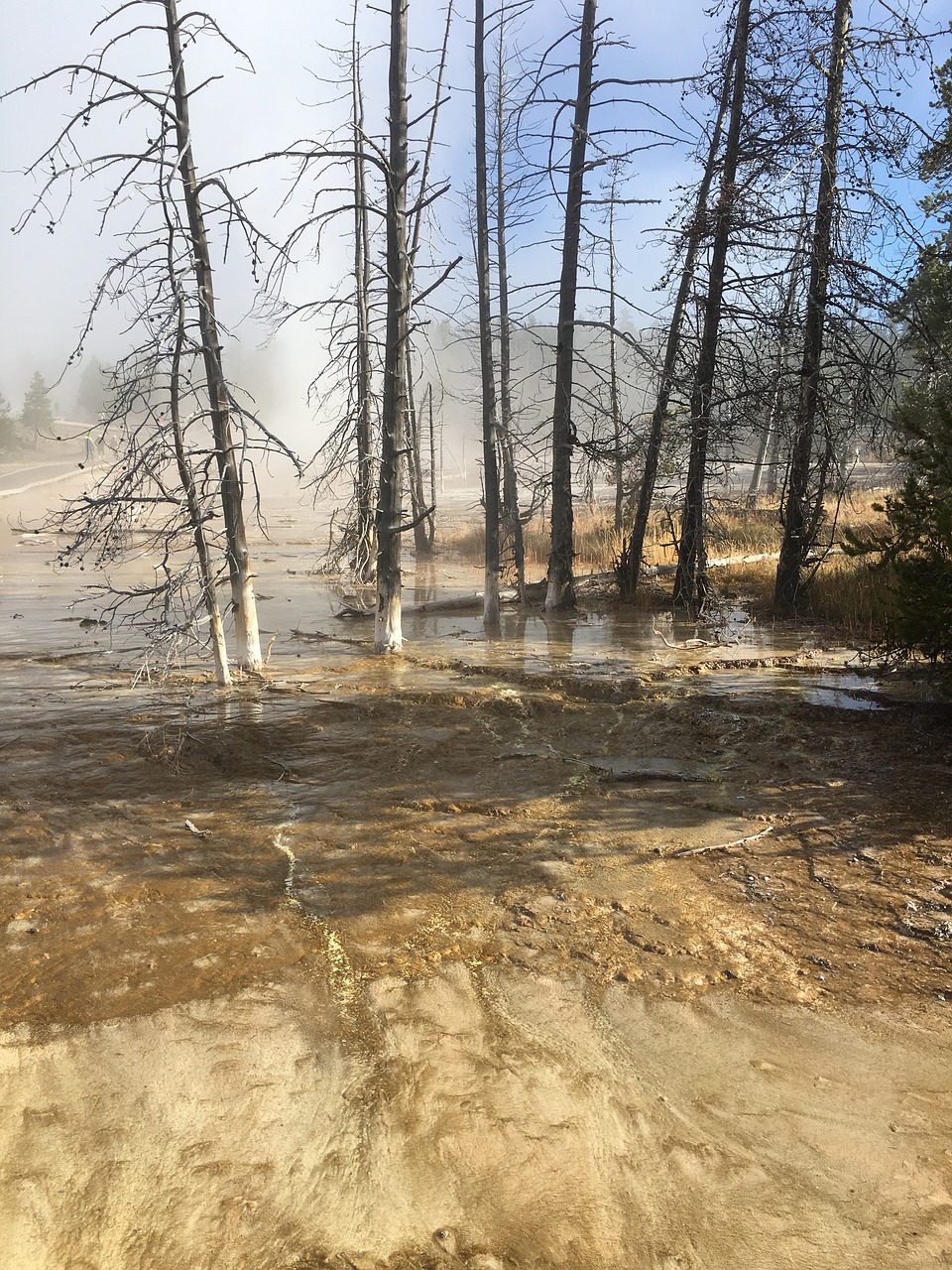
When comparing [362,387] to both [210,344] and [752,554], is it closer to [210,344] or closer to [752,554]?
[210,344]

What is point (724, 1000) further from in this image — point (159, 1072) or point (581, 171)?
→ point (581, 171)

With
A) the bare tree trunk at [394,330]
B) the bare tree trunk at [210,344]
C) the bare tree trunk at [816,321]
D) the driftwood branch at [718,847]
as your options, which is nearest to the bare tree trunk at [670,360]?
the bare tree trunk at [816,321]

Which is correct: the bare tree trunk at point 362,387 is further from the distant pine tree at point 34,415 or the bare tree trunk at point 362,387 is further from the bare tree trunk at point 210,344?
the distant pine tree at point 34,415

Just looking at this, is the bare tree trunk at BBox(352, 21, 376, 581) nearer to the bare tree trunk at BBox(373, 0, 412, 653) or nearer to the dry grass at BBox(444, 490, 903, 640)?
the bare tree trunk at BBox(373, 0, 412, 653)

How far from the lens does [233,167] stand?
852cm

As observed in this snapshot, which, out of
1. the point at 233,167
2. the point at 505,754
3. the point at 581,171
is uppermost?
the point at 581,171

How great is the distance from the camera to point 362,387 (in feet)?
36.7

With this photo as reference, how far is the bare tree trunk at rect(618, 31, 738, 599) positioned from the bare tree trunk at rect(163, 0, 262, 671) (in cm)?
626

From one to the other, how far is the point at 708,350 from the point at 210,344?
8.20 m

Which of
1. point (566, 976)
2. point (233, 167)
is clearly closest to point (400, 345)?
point (233, 167)

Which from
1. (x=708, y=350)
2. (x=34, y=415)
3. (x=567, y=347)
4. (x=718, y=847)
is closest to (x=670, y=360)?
(x=708, y=350)

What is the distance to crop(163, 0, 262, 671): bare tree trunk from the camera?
8195 mm

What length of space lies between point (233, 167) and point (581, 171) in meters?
6.59

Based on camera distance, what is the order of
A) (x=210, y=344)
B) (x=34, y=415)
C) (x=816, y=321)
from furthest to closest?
(x=34, y=415) → (x=816, y=321) → (x=210, y=344)
